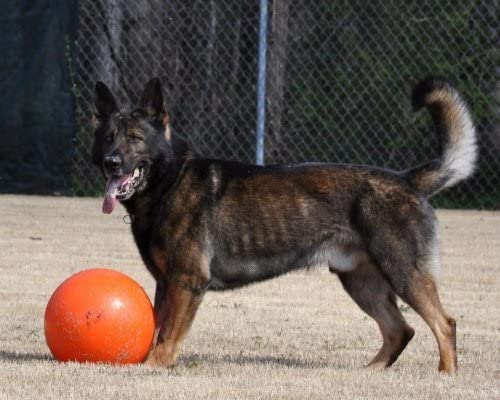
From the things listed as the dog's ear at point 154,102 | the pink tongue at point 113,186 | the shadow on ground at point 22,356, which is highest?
the dog's ear at point 154,102

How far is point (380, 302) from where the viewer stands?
5.75m

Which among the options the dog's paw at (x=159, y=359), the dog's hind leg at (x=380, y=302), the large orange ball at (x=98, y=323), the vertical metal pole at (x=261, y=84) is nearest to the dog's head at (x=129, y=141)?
the large orange ball at (x=98, y=323)

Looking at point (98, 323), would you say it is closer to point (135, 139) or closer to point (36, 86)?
point (135, 139)

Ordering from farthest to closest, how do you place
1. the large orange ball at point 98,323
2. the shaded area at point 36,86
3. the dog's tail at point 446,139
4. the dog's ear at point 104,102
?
the shaded area at point 36,86, the dog's ear at point 104,102, the dog's tail at point 446,139, the large orange ball at point 98,323

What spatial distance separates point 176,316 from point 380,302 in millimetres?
1063

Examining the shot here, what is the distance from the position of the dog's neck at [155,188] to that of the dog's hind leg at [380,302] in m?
0.97

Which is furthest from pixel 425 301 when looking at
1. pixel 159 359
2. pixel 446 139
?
pixel 159 359

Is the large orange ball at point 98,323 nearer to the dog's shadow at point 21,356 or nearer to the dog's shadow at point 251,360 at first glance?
the dog's shadow at point 21,356

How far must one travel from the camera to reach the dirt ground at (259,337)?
468 cm

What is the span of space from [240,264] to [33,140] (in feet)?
22.7

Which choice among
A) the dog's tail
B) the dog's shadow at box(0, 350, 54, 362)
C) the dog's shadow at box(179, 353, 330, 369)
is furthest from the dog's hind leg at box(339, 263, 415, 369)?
the dog's shadow at box(0, 350, 54, 362)

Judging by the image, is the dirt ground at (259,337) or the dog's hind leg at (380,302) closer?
the dirt ground at (259,337)

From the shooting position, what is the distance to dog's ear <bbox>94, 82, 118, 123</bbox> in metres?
5.62

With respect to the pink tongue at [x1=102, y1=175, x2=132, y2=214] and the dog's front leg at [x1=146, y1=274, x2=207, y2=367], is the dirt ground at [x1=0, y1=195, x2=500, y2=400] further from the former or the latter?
the pink tongue at [x1=102, y1=175, x2=132, y2=214]
